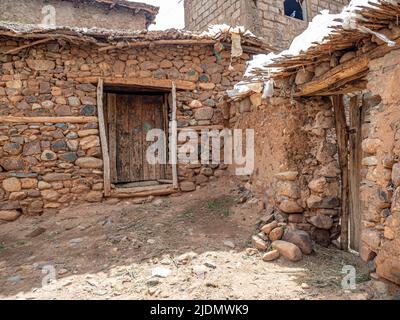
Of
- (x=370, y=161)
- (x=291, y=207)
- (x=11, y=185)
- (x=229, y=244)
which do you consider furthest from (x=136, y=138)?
(x=370, y=161)

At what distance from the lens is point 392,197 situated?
2.37 m

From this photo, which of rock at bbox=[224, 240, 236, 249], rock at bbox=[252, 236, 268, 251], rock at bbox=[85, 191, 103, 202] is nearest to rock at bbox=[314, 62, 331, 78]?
rock at bbox=[252, 236, 268, 251]

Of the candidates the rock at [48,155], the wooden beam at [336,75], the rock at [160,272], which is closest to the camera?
the wooden beam at [336,75]

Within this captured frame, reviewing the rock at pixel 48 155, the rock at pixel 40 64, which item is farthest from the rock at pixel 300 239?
the rock at pixel 40 64

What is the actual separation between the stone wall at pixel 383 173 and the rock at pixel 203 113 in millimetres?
3132

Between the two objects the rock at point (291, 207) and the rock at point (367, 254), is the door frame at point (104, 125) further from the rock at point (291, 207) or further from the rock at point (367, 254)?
the rock at point (367, 254)

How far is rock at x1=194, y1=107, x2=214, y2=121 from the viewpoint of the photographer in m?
5.43

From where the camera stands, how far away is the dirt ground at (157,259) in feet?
8.41

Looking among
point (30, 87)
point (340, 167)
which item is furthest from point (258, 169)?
point (30, 87)

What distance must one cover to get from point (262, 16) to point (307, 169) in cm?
444

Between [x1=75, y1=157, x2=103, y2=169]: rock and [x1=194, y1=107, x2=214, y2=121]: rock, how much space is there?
1.82 m

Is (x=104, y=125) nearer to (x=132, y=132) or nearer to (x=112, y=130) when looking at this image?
(x=112, y=130)

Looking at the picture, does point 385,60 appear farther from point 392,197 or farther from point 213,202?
point 213,202

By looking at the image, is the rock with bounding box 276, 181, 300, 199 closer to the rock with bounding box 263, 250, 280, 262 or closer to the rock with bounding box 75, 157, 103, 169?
the rock with bounding box 263, 250, 280, 262
